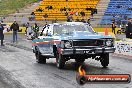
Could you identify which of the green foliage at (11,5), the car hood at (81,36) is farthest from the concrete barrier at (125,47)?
the green foliage at (11,5)

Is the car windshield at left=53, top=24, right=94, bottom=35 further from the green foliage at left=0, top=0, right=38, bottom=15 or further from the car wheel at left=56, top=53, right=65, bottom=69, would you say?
the green foliage at left=0, top=0, right=38, bottom=15

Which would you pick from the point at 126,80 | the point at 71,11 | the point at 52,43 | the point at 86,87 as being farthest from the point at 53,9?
the point at 126,80

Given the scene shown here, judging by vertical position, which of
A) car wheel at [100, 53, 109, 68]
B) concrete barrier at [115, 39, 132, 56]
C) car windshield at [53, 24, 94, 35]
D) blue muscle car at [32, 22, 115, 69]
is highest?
car windshield at [53, 24, 94, 35]

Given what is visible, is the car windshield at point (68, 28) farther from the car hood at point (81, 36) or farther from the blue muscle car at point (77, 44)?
the car hood at point (81, 36)

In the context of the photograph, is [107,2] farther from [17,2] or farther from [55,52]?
[55,52]

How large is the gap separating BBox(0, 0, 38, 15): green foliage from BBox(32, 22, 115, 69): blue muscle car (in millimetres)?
51738

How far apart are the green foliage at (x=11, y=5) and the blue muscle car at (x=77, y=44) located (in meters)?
51.7

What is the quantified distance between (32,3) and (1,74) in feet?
194

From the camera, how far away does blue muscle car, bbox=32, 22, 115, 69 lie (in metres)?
13.1

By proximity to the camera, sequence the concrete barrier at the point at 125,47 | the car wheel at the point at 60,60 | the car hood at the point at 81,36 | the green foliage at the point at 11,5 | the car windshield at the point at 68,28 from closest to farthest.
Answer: the car hood at the point at 81,36 < the car wheel at the point at 60,60 < the car windshield at the point at 68,28 < the concrete barrier at the point at 125,47 < the green foliage at the point at 11,5

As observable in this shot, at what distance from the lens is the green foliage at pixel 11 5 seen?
6698cm

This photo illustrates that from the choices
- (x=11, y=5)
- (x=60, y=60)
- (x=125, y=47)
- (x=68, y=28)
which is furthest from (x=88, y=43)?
(x=11, y=5)

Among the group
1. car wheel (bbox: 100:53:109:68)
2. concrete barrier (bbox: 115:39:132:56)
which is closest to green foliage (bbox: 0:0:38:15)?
concrete barrier (bbox: 115:39:132:56)

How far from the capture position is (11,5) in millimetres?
70000
